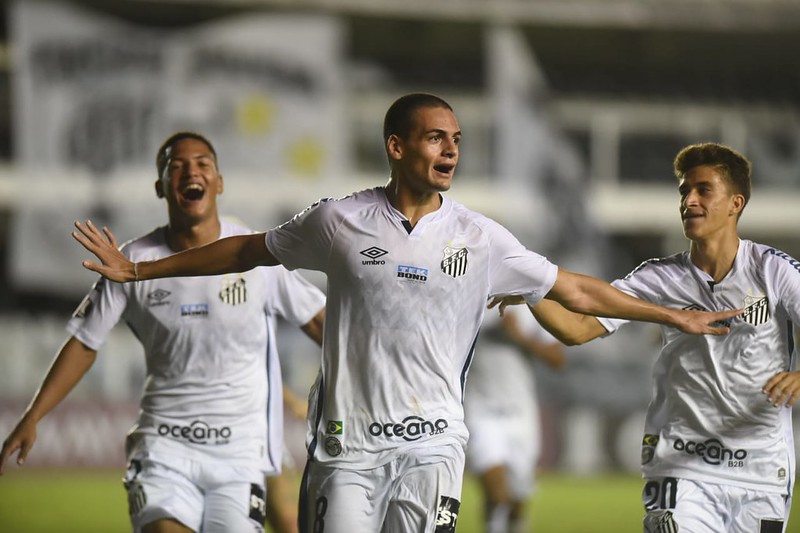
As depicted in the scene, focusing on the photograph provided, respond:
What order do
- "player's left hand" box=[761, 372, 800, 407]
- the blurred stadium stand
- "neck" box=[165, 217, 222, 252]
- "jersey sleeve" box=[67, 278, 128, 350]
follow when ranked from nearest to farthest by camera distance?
"player's left hand" box=[761, 372, 800, 407]
"jersey sleeve" box=[67, 278, 128, 350]
"neck" box=[165, 217, 222, 252]
the blurred stadium stand

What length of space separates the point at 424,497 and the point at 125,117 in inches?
770

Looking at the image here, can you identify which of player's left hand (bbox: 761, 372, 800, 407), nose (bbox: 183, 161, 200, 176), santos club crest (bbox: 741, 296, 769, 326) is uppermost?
nose (bbox: 183, 161, 200, 176)

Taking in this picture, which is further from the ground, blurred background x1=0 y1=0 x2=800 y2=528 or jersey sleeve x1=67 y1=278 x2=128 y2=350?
blurred background x1=0 y1=0 x2=800 y2=528

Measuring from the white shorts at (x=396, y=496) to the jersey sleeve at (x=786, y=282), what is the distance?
1.73m

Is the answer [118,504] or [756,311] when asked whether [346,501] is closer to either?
[756,311]

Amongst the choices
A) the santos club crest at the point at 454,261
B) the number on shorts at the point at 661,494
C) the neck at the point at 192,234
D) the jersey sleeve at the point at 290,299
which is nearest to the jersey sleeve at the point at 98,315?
the neck at the point at 192,234

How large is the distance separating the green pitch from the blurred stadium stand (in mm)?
9598

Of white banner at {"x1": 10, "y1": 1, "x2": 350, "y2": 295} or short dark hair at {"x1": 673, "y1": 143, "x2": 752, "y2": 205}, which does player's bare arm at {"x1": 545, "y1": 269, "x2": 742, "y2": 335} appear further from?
white banner at {"x1": 10, "y1": 1, "x2": 350, "y2": 295}

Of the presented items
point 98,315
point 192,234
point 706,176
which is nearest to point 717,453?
point 706,176

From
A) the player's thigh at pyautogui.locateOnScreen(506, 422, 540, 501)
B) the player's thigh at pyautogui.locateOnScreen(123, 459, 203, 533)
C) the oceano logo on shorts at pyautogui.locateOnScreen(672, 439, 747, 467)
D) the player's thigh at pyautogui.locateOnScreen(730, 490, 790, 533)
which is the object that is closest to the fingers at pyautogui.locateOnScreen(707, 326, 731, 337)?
the oceano logo on shorts at pyautogui.locateOnScreen(672, 439, 747, 467)

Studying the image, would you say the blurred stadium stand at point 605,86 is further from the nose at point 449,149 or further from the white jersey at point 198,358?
the nose at point 449,149

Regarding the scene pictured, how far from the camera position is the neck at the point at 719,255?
570 centimetres

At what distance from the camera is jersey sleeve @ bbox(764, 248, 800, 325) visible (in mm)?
5512

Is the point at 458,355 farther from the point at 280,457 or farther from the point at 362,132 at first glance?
the point at 362,132
